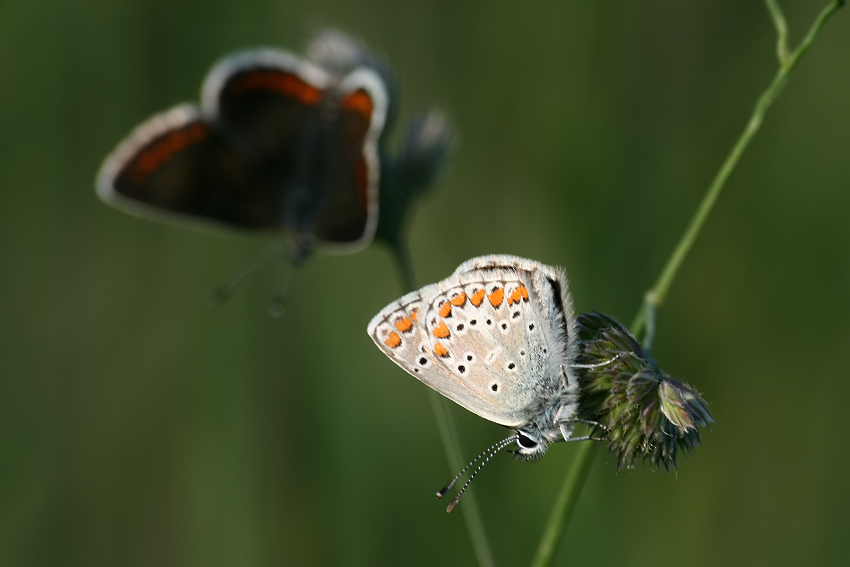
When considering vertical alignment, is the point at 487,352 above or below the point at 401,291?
above

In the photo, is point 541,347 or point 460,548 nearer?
point 541,347

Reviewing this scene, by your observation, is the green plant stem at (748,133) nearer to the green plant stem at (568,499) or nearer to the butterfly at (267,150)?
the green plant stem at (568,499)

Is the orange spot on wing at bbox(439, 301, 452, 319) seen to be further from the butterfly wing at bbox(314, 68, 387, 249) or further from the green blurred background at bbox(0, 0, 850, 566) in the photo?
the green blurred background at bbox(0, 0, 850, 566)

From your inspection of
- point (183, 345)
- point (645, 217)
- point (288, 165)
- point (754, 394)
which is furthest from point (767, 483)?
point (183, 345)

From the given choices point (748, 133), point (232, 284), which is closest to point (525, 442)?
point (748, 133)

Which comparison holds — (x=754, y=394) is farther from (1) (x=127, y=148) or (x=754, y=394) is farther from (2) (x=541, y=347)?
(1) (x=127, y=148)

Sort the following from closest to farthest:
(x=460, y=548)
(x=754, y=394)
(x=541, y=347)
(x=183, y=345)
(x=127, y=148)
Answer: (x=541, y=347) → (x=127, y=148) → (x=460, y=548) → (x=754, y=394) → (x=183, y=345)

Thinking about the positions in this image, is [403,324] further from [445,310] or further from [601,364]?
[601,364]

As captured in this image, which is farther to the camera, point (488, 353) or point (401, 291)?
point (401, 291)
